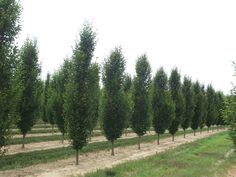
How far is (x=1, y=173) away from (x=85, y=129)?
261 inches

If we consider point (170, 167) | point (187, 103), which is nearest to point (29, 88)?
point (170, 167)

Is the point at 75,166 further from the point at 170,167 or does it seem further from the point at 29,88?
the point at 29,88

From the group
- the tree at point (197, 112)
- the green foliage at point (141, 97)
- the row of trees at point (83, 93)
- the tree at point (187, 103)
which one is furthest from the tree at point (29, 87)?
the tree at point (197, 112)

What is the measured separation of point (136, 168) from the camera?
21766 millimetres

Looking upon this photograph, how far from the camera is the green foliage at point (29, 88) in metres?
32.0

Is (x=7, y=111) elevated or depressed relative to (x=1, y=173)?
elevated

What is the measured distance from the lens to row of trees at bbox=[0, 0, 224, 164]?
54.9 ft

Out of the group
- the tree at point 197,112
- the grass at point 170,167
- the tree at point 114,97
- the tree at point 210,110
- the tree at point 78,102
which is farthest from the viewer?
the tree at point 210,110

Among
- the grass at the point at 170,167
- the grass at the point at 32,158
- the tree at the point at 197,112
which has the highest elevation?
the tree at the point at 197,112

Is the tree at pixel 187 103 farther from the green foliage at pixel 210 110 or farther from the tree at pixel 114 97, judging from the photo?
the tree at pixel 114 97

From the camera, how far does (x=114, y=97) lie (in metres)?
30.7

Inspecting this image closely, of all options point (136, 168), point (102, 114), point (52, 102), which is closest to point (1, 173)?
point (136, 168)

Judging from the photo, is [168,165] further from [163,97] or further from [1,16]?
[163,97]

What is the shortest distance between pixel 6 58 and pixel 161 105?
28.7 metres
